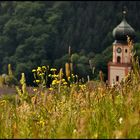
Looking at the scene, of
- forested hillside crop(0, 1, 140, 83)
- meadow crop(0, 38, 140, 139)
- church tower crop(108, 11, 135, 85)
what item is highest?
forested hillside crop(0, 1, 140, 83)

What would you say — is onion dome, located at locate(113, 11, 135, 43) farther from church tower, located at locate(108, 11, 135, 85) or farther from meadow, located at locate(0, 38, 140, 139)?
meadow, located at locate(0, 38, 140, 139)

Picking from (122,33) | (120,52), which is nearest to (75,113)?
(122,33)

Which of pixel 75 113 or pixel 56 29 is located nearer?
pixel 75 113

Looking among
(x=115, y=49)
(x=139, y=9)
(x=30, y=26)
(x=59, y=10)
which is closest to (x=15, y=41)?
(x=30, y=26)

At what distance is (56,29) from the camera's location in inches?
4031

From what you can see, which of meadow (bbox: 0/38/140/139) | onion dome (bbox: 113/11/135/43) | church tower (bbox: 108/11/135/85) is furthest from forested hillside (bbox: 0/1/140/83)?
meadow (bbox: 0/38/140/139)

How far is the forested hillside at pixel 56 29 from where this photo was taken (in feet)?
307

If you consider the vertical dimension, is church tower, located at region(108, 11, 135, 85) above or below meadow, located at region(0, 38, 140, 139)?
above

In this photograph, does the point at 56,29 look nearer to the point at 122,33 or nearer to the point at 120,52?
the point at 120,52

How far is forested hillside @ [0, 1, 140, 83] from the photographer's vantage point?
9369 centimetres

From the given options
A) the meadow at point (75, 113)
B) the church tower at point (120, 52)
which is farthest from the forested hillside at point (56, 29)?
the meadow at point (75, 113)

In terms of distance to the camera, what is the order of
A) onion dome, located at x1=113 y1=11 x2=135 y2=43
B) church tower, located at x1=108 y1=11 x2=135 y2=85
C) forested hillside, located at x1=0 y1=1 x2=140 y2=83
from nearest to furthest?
church tower, located at x1=108 y1=11 x2=135 y2=85
onion dome, located at x1=113 y1=11 x2=135 y2=43
forested hillside, located at x1=0 y1=1 x2=140 y2=83

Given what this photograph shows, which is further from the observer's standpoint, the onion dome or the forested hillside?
the forested hillside

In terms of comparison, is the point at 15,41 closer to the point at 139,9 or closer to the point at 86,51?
the point at 86,51
